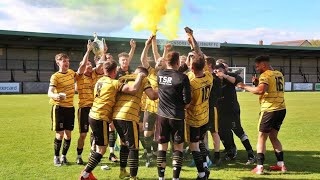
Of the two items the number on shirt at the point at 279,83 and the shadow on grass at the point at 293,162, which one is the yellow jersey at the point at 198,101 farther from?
the shadow on grass at the point at 293,162

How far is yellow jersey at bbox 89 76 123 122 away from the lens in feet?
21.6

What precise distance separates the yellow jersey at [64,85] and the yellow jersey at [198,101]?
296 centimetres

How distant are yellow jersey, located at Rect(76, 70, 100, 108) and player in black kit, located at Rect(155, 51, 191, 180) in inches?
102

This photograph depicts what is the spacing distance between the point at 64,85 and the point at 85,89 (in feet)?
1.94

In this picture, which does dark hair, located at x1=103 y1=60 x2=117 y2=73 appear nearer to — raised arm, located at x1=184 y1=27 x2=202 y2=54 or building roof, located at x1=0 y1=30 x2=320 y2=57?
raised arm, located at x1=184 y1=27 x2=202 y2=54

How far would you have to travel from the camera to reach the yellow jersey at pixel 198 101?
21.7 ft

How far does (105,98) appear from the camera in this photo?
665 cm

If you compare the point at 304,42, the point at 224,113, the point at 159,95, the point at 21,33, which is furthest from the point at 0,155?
the point at 304,42

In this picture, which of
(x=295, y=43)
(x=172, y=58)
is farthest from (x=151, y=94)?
(x=295, y=43)

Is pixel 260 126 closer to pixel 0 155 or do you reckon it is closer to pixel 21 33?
pixel 0 155

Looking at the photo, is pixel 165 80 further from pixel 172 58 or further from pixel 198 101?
pixel 198 101

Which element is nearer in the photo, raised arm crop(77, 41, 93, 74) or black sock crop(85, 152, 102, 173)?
black sock crop(85, 152, 102, 173)

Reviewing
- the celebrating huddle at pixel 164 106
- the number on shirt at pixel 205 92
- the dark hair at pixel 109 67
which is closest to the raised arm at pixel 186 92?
the celebrating huddle at pixel 164 106

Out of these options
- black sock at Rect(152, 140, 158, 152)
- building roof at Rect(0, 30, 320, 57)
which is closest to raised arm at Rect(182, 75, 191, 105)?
black sock at Rect(152, 140, 158, 152)
